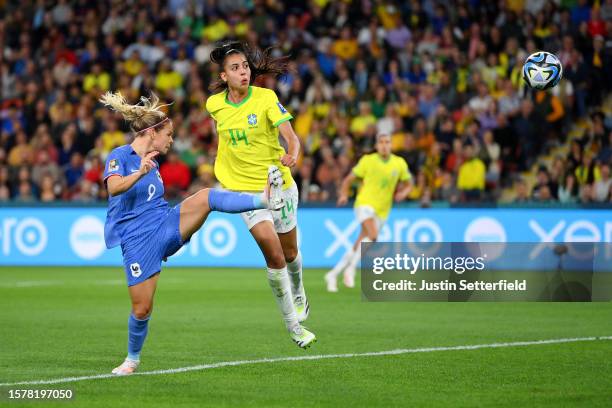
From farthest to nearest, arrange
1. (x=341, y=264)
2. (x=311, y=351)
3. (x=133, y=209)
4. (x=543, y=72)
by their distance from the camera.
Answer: (x=341, y=264) < (x=543, y=72) < (x=311, y=351) < (x=133, y=209)

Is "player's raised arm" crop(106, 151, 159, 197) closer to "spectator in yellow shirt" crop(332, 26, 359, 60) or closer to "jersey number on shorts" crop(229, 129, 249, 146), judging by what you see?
"jersey number on shorts" crop(229, 129, 249, 146)

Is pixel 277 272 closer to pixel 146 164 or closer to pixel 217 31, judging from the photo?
pixel 146 164

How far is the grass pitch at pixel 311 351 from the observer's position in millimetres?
7863

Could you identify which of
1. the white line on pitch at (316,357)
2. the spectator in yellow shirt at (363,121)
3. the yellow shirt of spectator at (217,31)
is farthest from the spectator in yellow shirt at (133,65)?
the white line on pitch at (316,357)

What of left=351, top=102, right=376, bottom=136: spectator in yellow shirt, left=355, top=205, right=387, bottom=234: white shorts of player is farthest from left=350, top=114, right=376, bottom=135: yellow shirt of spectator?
left=355, top=205, right=387, bottom=234: white shorts of player

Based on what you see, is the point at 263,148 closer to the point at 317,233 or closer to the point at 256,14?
the point at 317,233

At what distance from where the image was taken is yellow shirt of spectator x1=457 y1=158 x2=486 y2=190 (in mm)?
20984

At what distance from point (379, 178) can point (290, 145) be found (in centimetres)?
731

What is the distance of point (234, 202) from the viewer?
9.01 meters

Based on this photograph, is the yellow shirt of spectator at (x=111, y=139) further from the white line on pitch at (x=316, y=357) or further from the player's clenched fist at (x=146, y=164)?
the player's clenched fist at (x=146, y=164)

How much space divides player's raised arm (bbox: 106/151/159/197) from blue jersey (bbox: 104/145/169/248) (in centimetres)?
19

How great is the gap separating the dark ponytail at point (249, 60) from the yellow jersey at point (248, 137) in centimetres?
14

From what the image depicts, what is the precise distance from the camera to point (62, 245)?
73.2ft

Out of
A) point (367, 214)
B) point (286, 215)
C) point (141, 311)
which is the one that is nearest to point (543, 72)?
point (286, 215)
